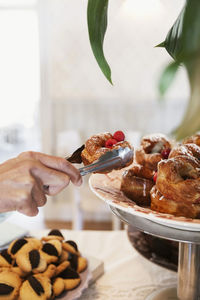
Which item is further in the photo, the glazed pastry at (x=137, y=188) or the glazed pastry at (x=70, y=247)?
the glazed pastry at (x=70, y=247)

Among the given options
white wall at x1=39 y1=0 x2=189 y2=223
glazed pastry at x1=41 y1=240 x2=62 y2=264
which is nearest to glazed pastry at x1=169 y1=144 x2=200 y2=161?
glazed pastry at x1=41 y1=240 x2=62 y2=264

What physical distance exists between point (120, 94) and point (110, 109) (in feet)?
0.54

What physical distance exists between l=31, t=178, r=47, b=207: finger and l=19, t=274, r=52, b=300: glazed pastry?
0.27 m

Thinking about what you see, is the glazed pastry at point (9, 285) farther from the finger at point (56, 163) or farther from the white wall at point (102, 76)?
the white wall at point (102, 76)

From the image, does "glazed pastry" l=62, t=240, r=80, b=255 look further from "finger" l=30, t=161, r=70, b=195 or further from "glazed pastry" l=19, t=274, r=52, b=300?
"finger" l=30, t=161, r=70, b=195

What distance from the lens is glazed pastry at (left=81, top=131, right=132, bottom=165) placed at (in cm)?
66

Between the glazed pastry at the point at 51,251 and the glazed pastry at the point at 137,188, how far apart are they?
0.24 m

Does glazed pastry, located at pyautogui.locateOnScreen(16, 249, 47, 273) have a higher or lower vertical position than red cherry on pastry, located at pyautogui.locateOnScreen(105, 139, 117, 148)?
lower

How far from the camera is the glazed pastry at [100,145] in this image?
2.16 feet

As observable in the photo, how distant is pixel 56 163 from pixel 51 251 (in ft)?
1.16

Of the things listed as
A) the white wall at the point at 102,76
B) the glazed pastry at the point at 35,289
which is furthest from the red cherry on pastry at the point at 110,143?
the white wall at the point at 102,76

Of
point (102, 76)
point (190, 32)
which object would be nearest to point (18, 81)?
point (102, 76)

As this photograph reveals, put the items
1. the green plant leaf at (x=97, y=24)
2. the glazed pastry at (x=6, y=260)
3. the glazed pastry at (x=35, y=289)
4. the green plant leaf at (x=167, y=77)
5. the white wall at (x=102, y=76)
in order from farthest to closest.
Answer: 1. the white wall at (x=102, y=76)
2. the glazed pastry at (x=6, y=260)
3. the glazed pastry at (x=35, y=289)
4. the green plant leaf at (x=97, y=24)
5. the green plant leaf at (x=167, y=77)

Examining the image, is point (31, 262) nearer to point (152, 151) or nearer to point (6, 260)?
point (6, 260)
